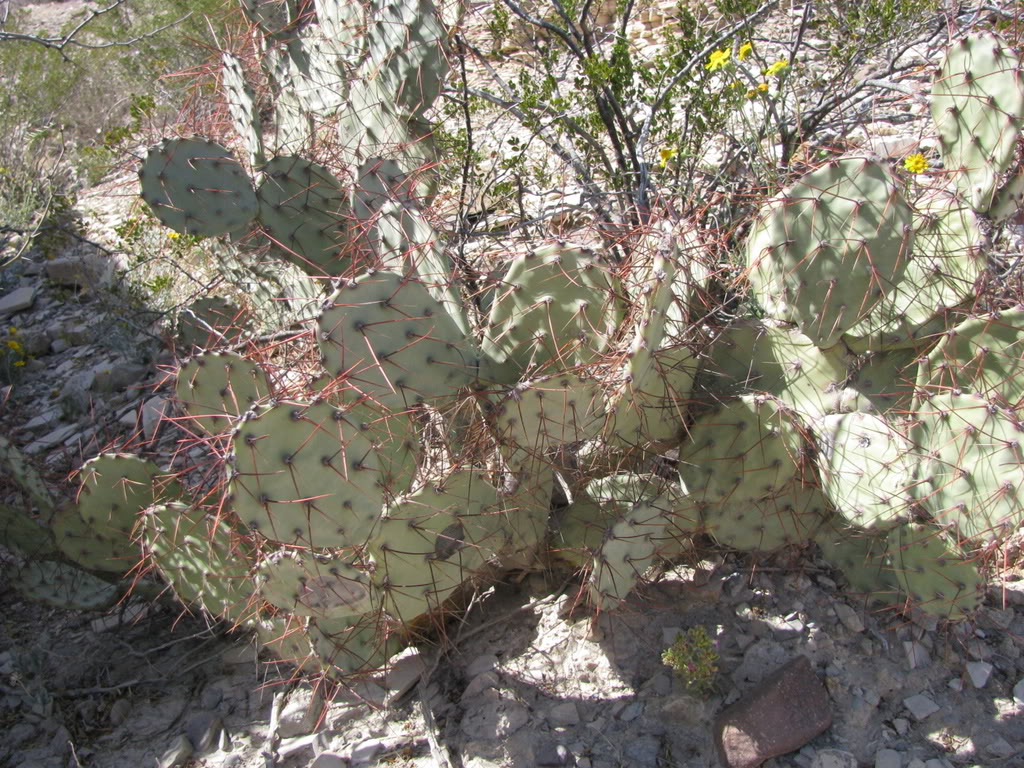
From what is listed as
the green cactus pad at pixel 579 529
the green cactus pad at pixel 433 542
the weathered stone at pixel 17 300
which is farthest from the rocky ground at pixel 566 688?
the weathered stone at pixel 17 300

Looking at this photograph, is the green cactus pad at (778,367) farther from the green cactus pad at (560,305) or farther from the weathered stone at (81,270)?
the weathered stone at (81,270)

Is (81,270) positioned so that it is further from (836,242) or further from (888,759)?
(888,759)

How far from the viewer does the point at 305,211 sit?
116 inches

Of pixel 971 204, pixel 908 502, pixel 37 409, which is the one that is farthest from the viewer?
pixel 37 409

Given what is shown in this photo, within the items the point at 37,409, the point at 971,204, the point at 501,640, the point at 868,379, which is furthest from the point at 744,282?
the point at 37,409

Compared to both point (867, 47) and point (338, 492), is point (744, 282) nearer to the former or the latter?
point (338, 492)

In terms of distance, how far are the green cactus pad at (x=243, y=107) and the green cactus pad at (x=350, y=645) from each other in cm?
163

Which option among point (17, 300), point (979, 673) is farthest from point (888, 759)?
point (17, 300)

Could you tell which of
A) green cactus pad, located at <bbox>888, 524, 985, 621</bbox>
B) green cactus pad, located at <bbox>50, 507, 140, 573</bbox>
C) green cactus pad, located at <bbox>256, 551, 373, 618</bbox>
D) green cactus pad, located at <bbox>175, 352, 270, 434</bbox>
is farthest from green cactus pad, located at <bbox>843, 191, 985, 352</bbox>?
green cactus pad, located at <bbox>50, 507, 140, 573</bbox>

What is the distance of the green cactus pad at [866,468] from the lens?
1979mm

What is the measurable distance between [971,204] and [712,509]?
3.34ft

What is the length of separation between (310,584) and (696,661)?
986 millimetres

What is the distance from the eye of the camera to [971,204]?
7.04ft

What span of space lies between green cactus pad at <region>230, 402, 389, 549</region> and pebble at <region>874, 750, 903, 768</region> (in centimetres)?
135
